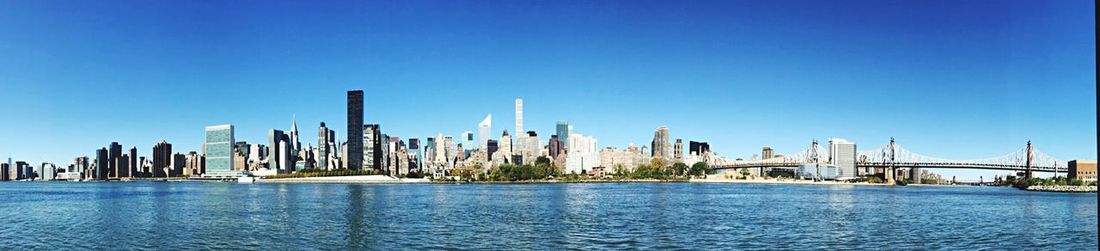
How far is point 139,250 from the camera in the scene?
925 inches

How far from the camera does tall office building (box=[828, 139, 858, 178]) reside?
160 meters

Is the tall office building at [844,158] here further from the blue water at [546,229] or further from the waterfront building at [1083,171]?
the blue water at [546,229]

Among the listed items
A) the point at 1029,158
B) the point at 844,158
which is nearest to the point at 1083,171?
the point at 1029,158

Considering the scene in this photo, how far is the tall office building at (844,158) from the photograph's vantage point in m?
160

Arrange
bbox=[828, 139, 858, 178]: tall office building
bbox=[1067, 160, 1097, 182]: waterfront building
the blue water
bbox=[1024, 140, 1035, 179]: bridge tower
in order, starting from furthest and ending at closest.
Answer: bbox=[828, 139, 858, 178]: tall office building → bbox=[1024, 140, 1035, 179]: bridge tower → bbox=[1067, 160, 1097, 182]: waterfront building → the blue water

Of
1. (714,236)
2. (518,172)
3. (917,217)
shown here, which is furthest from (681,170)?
(714,236)

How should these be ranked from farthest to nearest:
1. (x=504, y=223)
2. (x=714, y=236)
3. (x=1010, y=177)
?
1. (x=1010, y=177)
2. (x=504, y=223)
3. (x=714, y=236)

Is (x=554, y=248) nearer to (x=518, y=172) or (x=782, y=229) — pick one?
(x=782, y=229)

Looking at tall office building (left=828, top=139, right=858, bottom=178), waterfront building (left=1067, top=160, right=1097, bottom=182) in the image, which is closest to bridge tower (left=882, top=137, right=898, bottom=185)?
tall office building (left=828, top=139, right=858, bottom=178)

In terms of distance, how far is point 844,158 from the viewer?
6383 inches

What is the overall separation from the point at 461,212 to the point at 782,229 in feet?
52.2

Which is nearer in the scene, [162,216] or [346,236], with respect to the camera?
[346,236]

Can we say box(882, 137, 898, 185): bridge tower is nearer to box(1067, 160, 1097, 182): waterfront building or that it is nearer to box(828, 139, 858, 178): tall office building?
box(828, 139, 858, 178): tall office building

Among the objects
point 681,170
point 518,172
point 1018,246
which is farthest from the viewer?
point 681,170
